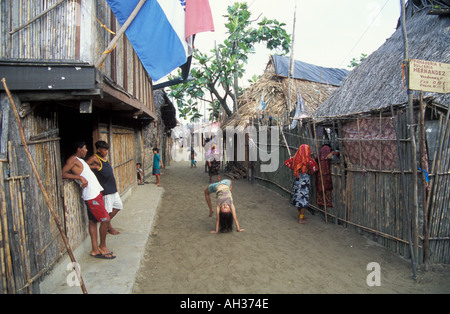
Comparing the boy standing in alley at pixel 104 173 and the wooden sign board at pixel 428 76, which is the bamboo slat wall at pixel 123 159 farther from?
the wooden sign board at pixel 428 76

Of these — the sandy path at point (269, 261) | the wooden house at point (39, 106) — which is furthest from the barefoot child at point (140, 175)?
the wooden house at point (39, 106)

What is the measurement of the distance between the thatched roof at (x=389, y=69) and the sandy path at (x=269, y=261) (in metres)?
2.56

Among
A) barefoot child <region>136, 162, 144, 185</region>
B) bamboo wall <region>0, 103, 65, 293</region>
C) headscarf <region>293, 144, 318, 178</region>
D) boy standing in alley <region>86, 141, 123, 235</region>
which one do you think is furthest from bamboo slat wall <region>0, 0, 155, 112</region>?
barefoot child <region>136, 162, 144, 185</region>

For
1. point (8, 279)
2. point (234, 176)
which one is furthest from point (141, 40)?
point (234, 176)

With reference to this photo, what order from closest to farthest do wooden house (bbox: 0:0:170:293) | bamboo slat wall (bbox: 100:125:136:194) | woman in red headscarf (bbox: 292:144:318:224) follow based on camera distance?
wooden house (bbox: 0:0:170:293), woman in red headscarf (bbox: 292:144:318:224), bamboo slat wall (bbox: 100:125:136:194)

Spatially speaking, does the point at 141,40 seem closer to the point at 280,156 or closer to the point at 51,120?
the point at 51,120

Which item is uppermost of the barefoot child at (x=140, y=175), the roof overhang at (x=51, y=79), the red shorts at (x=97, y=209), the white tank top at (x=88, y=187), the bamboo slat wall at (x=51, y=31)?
the bamboo slat wall at (x=51, y=31)

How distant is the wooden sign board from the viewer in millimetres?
3553

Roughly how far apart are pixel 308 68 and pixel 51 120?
Result: 12099 mm

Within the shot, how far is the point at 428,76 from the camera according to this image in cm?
363

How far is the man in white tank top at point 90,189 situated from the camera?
145 inches

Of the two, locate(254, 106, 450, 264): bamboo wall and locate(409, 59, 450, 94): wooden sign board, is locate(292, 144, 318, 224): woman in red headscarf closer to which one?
locate(254, 106, 450, 264): bamboo wall

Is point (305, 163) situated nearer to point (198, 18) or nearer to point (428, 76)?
point (428, 76)

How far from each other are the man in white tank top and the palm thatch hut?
4.21 meters
